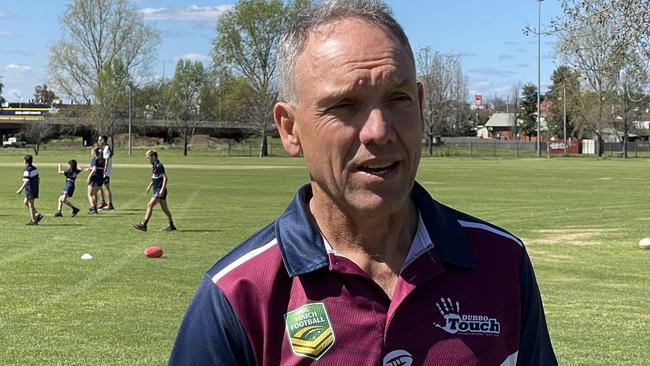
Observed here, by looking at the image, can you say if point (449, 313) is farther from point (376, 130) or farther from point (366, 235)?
point (376, 130)

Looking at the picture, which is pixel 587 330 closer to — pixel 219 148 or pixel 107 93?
pixel 107 93

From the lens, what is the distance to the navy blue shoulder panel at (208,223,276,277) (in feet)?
6.98

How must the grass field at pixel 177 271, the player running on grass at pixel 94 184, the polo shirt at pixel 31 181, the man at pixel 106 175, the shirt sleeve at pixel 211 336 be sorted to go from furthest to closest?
the man at pixel 106 175, the player running on grass at pixel 94 184, the polo shirt at pixel 31 181, the grass field at pixel 177 271, the shirt sleeve at pixel 211 336

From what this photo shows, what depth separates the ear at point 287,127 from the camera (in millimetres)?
2281

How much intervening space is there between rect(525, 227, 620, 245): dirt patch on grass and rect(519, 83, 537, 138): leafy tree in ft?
375

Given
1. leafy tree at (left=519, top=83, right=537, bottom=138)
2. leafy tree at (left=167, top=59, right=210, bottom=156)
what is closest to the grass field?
leafy tree at (left=167, top=59, right=210, bottom=156)

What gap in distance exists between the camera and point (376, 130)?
2.04 metres

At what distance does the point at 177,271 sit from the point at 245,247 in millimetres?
11658

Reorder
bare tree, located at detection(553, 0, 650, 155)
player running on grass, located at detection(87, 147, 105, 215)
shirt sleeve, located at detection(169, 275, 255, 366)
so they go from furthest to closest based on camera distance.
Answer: player running on grass, located at detection(87, 147, 105, 215)
bare tree, located at detection(553, 0, 650, 155)
shirt sleeve, located at detection(169, 275, 255, 366)

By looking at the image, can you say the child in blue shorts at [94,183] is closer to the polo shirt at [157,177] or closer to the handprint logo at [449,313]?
the polo shirt at [157,177]

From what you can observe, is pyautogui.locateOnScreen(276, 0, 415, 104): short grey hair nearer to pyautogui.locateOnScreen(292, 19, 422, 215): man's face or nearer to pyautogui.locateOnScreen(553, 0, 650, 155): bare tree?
pyautogui.locateOnScreen(292, 19, 422, 215): man's face

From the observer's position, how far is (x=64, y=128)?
112m

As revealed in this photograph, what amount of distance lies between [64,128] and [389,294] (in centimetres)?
11595

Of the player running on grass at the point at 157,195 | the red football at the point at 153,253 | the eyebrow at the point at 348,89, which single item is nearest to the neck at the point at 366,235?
the eyebrow at the point at 348,89
